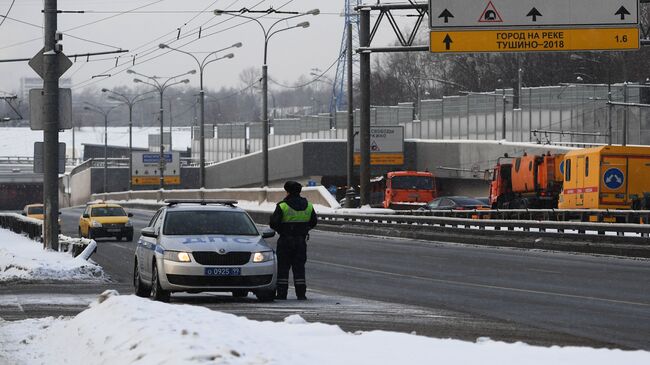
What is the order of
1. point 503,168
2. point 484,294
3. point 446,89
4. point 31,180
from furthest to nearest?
point 446,89, point 31,180, point 503,168, point 484,294

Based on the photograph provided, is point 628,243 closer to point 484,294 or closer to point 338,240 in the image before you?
point 484,294

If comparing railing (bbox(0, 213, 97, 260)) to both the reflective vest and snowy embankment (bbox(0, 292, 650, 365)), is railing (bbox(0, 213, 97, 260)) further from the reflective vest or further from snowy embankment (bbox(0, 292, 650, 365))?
snowy embankment (bbox(0, 292, 650, 365))

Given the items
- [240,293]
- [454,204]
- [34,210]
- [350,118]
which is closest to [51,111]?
[240,293]

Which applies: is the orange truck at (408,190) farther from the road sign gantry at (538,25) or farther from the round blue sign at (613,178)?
the road sign gantry at (538,25)

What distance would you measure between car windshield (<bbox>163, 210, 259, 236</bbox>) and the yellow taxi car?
27.0m

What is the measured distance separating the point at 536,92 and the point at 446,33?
184 ft

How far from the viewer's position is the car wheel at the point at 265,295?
61.4 ft

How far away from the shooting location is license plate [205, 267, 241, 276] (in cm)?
1833

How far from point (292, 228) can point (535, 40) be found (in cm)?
1956

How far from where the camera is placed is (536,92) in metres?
91.6

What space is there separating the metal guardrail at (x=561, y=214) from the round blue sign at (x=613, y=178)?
4.80ft

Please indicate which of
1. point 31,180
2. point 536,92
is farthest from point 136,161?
point 536,92

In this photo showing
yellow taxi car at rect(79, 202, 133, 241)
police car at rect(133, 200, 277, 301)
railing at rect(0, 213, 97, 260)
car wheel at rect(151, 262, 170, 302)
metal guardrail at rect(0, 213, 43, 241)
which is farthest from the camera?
yellow taxi car at rect(79, 202, 133, 241)

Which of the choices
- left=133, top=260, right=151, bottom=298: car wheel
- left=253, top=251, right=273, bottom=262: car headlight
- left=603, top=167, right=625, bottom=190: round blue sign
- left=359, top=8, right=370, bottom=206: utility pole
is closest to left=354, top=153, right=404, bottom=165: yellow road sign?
left=359, top=8, right=370, bottom=206: utility pole
